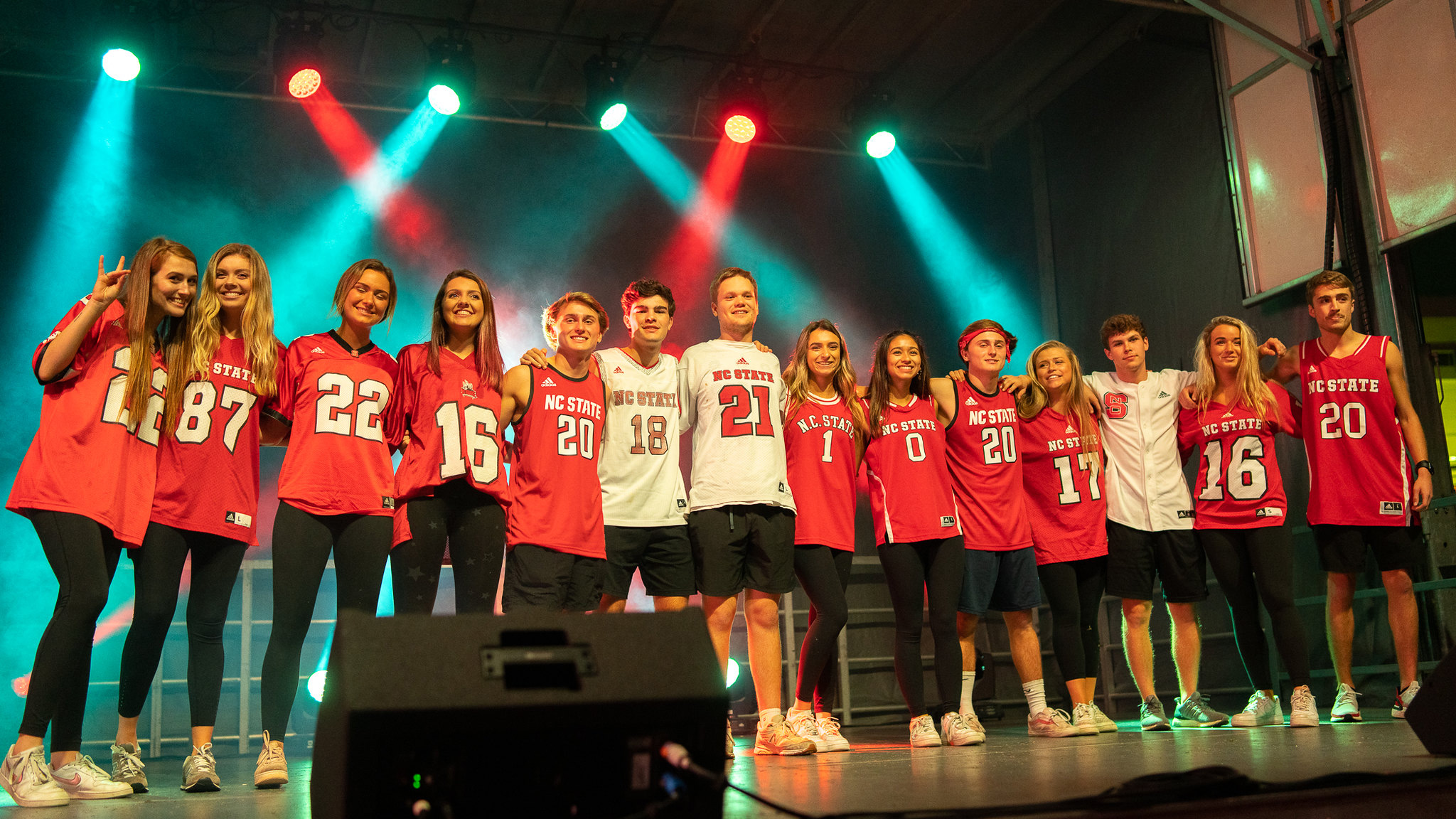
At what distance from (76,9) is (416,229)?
2.54 meters

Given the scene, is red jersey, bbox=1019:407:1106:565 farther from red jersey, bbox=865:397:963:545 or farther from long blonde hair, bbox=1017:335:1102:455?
red jersey, bbox=865:397:963:545

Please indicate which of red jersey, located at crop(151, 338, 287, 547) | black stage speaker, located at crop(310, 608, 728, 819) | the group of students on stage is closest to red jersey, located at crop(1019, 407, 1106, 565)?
the group of students on stage

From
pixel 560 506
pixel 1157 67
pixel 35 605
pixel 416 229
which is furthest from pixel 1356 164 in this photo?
pixel 35 605

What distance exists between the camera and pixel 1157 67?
23.9 feet

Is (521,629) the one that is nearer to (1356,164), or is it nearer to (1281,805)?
(1281,805)

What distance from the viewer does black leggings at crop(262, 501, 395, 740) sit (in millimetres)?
3025

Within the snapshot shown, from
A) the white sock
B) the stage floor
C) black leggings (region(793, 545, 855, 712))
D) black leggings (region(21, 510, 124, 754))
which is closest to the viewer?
the stage floor

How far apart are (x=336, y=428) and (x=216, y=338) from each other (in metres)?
0.46

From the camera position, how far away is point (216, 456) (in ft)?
10.2

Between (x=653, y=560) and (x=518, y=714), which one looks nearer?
(x=518, y=714)

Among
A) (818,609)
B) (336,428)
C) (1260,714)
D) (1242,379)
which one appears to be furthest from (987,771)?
(1242,379)

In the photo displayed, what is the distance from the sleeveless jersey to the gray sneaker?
70cm

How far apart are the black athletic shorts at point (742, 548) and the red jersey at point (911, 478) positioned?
527 millimetres

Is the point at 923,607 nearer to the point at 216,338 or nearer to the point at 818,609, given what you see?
the point at 818,609
